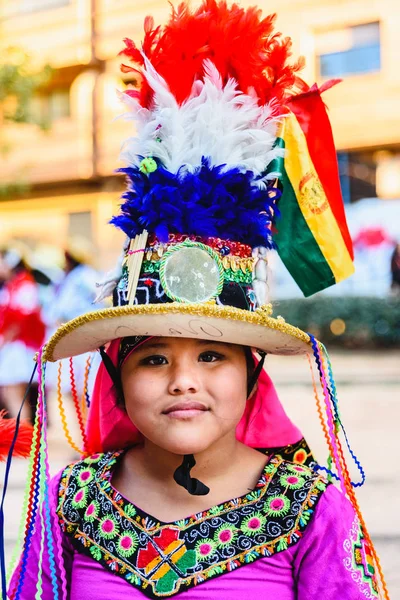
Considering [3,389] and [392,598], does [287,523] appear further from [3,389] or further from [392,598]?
[3,389]

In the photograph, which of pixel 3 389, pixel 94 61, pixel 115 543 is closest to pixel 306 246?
pixel 115 543

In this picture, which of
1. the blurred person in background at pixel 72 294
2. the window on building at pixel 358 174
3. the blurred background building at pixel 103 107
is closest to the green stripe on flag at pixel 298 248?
the blurred person in background at pixel 72 294

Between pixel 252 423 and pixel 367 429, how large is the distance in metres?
5.49

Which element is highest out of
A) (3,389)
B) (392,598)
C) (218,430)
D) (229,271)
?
(229,271)

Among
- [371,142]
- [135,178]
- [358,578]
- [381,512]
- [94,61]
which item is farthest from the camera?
[94,61]

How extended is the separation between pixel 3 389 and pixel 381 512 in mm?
4374

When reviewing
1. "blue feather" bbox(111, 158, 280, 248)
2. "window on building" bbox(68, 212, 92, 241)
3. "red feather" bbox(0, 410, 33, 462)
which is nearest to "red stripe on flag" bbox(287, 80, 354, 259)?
"blue feather" bbox(111, 158, 280, 248)

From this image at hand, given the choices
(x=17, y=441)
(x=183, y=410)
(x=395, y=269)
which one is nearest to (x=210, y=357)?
(x=183, y=410)

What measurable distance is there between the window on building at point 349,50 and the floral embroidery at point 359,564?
1694cm

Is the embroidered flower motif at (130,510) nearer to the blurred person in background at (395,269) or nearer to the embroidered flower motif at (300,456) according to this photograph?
the embroidered flower motif at (300,456)

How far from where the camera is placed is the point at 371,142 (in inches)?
677

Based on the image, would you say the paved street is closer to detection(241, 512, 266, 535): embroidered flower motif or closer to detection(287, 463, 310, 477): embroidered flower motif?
detection(287, 463, 310, 477): embroidered flower motif

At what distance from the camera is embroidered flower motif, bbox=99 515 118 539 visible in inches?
69.4

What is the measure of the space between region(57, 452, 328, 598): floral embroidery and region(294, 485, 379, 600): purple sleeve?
0.11 feet
